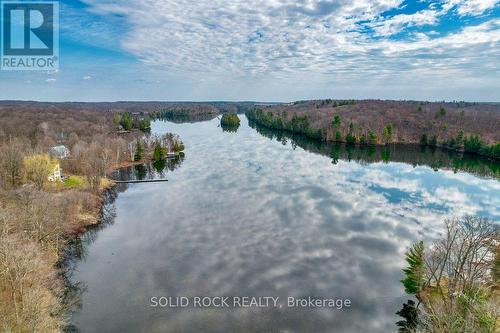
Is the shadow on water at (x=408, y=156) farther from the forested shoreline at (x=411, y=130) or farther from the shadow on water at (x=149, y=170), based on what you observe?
the shadow on water at (x=149, y=170)

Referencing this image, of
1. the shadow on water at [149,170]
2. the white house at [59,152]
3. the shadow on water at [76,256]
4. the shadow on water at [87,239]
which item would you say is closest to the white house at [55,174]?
the shadow on water at [87,239]

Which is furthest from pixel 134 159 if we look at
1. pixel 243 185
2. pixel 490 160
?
pixel 490 160

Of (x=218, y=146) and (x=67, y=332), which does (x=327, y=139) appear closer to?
(x=218, y=146)

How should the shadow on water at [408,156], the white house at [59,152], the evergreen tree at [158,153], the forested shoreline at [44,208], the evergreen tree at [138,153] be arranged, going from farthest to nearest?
the evergreen tree at [158,153], the evergreen tree at [138,153], the shadow on water at [408,156], the white house at [59,152], the forested shoreline at [44,208]

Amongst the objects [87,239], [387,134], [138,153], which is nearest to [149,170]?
[138,153]

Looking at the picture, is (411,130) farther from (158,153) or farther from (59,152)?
(59,152)

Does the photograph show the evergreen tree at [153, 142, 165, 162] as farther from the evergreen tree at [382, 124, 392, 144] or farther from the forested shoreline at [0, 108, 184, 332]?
the evergreen tree at [382, 124, 392, 144]
